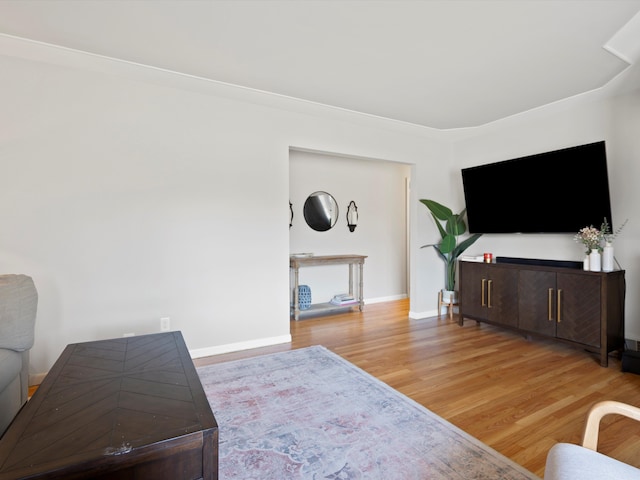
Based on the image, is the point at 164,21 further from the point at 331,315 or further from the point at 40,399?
the point at 331,315

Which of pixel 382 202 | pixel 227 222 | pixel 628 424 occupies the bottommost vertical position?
pixel 628 424

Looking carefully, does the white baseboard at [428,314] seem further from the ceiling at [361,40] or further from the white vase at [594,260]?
the ceiling at [361,40]

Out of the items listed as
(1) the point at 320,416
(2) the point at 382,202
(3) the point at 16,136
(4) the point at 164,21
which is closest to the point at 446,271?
(2) the point at 382,202

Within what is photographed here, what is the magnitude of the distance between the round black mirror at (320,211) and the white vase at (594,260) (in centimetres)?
302

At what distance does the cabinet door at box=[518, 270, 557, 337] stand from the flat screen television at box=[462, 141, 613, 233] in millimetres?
532

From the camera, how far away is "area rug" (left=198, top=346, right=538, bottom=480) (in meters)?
1.59

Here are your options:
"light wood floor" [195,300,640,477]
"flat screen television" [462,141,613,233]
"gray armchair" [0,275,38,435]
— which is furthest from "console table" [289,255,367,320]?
"gray armchair" [0,275,38,435]

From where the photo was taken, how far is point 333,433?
1.87 meters

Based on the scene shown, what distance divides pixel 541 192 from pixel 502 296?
1.14 meters

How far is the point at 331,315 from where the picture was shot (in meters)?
Result: 4.64

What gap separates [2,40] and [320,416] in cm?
325

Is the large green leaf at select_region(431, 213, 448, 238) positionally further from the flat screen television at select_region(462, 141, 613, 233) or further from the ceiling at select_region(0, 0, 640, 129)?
the ceiling at select_region(0, 0, 640, 129)

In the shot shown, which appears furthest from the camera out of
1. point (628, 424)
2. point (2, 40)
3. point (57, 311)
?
point (57, 311)

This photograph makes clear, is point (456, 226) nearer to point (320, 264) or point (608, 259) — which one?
point (608, 259)
